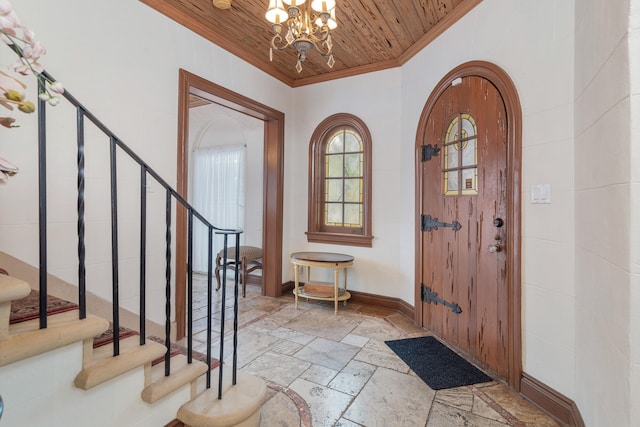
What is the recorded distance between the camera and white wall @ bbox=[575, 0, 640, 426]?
42.4 inches

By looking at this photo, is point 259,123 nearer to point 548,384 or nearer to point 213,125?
point 213,125

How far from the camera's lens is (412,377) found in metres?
2.16

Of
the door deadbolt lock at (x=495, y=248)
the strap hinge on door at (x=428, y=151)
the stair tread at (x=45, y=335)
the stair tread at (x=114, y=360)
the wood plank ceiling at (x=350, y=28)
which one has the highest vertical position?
the wood plank ceiling at (x=350, y=28)

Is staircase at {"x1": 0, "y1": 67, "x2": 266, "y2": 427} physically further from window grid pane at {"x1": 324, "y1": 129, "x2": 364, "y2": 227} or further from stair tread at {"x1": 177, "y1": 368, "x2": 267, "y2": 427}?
window grid pane at {"x1": 324, "y1": 129, "x2": 364, "y2": 227}

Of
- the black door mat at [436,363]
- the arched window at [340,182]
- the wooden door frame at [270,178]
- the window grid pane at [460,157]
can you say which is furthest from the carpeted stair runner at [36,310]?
the arched window at [340,182]

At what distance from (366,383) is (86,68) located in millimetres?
2784

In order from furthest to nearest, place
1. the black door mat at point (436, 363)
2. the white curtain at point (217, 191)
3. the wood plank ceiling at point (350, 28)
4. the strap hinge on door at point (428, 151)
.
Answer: the white curtain at point (217, 191)
the strap hinge on door at point (428, 151)
the wood plank ceiling at point (350, 28)
the black door mat at point (436, 363)

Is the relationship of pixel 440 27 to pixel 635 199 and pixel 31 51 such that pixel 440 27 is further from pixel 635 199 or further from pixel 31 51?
pixel 31 51

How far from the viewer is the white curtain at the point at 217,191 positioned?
481 cm

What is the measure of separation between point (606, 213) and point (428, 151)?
1.72m

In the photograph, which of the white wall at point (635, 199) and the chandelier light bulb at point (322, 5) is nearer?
the white wall at point (635, 199)

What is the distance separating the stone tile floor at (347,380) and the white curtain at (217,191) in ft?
6.24

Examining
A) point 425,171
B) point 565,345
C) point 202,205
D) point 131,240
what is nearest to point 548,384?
point 565,345

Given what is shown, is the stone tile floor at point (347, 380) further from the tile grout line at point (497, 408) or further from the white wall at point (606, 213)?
the white wall at point (606, 213)
